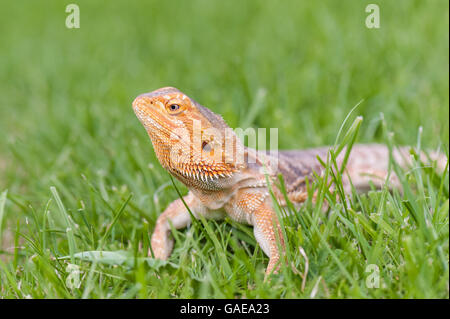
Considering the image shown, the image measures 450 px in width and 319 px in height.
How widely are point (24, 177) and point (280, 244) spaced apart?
122 inches

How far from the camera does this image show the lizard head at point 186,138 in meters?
2.99

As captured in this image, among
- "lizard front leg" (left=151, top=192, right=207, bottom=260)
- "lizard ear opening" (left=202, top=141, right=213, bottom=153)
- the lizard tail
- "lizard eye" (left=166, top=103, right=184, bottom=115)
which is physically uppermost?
"lizard eye" (left=166, top=103, right=184, bottom=115)

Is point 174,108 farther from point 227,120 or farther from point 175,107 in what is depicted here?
point 227,120

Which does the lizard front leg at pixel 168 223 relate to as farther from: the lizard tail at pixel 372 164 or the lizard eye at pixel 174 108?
the lizard tail at pixel 372 164

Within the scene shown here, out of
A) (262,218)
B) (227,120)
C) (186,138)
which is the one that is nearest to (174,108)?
(186,138)

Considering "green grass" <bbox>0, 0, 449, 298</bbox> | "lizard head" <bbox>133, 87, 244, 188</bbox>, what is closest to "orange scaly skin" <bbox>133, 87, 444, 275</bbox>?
"lizard head" <bbox>133, 87, 244, 188</bbox>

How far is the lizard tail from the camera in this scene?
13.2 feet

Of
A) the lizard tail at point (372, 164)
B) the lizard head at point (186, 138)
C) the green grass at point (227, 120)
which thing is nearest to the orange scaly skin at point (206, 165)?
the lizard head at point (186, 138)

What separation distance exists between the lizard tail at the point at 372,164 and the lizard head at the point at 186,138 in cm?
133

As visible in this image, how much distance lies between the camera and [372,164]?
13.8 ft

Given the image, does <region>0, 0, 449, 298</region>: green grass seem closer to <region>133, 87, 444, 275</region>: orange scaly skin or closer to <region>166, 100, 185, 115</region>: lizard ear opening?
<region>133, 87, 444, 275</region>: orange scaly skin

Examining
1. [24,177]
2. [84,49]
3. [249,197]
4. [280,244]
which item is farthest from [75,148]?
[84,49]

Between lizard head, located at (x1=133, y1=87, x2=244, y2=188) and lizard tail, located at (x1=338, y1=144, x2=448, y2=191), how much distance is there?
133cm
